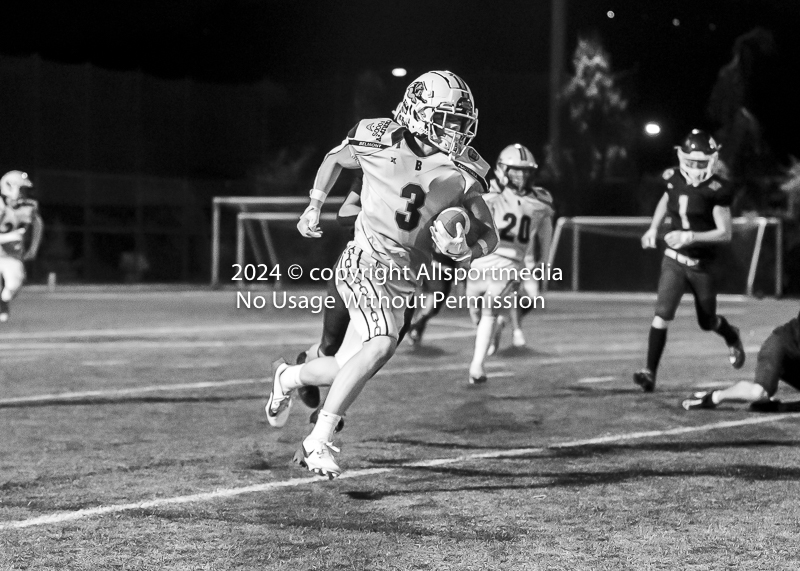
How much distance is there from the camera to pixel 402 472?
5809 millimetres

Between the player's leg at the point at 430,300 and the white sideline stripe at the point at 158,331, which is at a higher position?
the player's leg at the point at 430,300

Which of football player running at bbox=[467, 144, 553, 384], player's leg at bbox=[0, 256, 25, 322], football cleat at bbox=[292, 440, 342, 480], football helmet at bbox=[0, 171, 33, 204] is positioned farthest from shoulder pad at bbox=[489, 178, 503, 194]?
football helmet at bbox=[0, 171, 33, 204]

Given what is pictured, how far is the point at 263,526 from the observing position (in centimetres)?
460

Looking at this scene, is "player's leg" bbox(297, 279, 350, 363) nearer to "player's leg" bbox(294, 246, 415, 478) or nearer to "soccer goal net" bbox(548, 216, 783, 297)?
"player's leg" bbox(294, 246, 415, 478)

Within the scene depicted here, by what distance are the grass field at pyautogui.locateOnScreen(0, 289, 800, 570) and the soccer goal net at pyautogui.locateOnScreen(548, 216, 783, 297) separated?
15.5 m

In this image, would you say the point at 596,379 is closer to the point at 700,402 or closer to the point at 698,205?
the point at 698,205

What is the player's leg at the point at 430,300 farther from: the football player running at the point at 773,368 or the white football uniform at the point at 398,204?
the white football uniform at the point at 398,204

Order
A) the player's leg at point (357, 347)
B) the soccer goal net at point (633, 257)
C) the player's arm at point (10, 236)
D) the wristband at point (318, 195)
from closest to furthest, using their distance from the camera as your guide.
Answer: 1. the player's leg at point (357, 347)
2. the wristband at point (318, 195)
3. the player's arm at point (10, 236)
4. the soccer goal net at point (633, 257)

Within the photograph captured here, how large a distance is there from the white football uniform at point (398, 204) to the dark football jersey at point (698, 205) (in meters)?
3.64

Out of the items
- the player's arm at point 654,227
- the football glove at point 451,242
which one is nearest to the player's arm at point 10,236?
the player's arm at point 654,227

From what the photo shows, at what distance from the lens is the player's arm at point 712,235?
29.2ft

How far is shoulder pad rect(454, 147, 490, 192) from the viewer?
5766 millimetres

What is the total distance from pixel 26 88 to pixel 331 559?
28421 millimetres

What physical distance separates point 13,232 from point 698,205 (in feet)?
33.6
